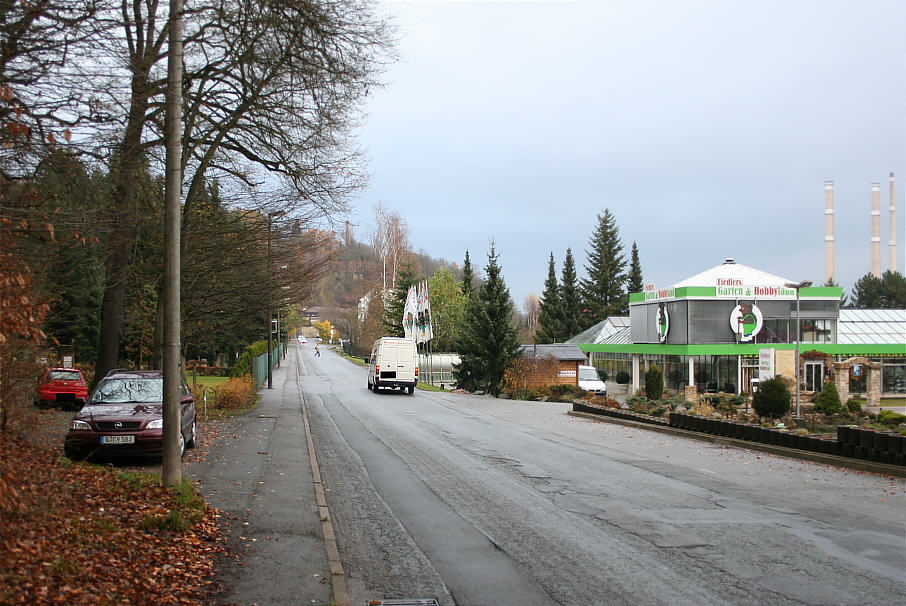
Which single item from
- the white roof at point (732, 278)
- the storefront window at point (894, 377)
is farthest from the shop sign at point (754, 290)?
the storefront window at point (894, 377)

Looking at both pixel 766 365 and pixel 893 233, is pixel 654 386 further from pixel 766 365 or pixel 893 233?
pixel 893 233

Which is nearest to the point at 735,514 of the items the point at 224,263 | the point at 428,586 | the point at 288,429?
the point at 428,586

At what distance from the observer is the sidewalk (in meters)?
6.36

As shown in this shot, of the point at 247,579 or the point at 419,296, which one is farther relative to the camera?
the point at 419,296

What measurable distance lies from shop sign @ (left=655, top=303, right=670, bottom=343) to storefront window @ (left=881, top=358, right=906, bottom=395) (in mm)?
14940

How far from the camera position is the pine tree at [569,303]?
305 feet

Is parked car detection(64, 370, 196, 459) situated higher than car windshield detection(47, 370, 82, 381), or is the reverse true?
car windshield detection(47, 370, 82, 381)

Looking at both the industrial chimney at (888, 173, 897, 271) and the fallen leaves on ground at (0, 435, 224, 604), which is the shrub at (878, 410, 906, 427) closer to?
the fallen leaves on ground at (0, 435, 224, 604)

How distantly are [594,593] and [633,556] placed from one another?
1.38 m

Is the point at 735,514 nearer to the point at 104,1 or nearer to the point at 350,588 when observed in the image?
the point at 350,588

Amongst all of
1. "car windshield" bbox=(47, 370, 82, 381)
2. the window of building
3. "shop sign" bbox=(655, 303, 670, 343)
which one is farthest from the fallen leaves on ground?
"shop sign" bbox=(655, 303, 670, 343)

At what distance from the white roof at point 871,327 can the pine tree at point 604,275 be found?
40.8m

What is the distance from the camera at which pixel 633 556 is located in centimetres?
755

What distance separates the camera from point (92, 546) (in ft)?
21.5
